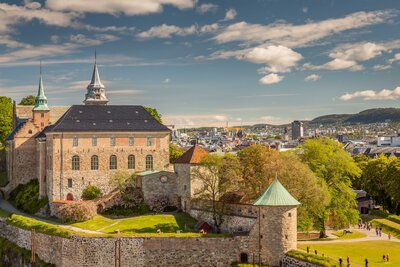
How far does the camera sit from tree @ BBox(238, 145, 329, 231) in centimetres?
A: 5072

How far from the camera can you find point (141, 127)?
6675cm

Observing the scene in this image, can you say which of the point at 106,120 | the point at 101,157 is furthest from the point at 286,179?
the point at 106,120

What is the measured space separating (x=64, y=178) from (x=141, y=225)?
569 inches

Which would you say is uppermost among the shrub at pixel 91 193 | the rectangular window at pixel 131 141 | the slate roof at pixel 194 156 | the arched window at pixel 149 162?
the rectangular window at pixel 131 141

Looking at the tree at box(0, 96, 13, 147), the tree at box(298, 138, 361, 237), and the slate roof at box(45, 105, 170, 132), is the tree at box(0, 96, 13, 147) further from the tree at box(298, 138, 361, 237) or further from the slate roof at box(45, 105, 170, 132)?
the tree at box(298, 138, 361, 237)

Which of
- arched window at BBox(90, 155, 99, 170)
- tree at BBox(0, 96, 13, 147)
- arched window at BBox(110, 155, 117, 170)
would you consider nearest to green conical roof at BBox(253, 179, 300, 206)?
arched window at BBox(110, 155, 117, 170)

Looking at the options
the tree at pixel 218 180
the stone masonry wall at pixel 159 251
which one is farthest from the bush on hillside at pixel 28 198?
the tree at pixel 218 180

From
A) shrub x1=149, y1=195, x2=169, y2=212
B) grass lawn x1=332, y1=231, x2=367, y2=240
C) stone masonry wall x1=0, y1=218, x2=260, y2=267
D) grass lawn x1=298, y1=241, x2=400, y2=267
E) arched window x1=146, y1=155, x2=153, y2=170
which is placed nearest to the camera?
grass lawn x1=298, y1=241, x2=400, y2=267

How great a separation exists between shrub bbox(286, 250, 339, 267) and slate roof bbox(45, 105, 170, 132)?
28.0m

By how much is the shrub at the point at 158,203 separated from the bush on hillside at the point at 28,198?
12.7m

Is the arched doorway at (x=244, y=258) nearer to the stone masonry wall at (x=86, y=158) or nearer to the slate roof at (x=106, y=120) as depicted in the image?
the stone masonry wall at (x=86, y=158)

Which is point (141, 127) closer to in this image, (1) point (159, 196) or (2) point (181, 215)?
(1) point (159, 196)

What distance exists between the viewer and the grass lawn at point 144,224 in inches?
2058

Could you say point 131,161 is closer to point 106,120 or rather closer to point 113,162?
point 113,162
